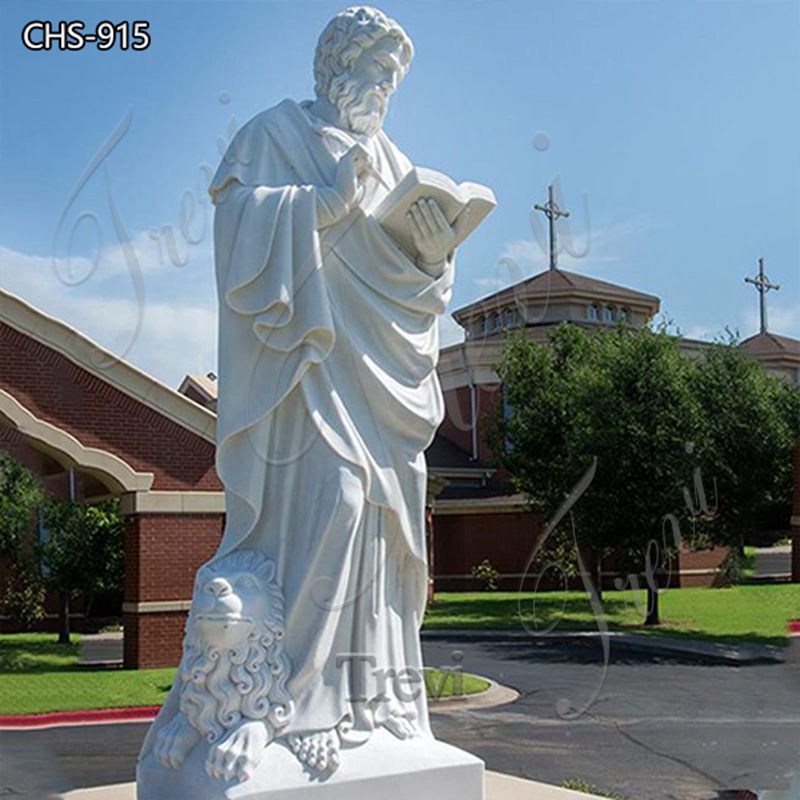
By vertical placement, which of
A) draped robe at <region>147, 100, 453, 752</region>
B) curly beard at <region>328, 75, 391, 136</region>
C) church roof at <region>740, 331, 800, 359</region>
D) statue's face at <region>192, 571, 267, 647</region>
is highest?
church roof at <region>740, 331, 800, 359</region>

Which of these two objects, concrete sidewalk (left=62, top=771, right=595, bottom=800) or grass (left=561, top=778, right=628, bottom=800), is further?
grass (left=561, top=778, right=628, bottom=800)

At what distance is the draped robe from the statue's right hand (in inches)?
5.3

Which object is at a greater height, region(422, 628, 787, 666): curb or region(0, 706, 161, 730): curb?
region(0, 706, 161, 730): curb

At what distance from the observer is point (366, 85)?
19.5 feet

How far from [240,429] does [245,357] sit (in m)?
0.37

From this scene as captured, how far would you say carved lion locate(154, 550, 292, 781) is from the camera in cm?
505

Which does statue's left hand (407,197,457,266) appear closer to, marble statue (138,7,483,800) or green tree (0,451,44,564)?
marble statue (138,7,483,800)

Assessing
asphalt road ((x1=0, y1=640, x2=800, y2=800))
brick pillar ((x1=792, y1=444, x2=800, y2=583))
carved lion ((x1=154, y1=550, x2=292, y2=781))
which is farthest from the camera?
brick pillar ((x1=792, y1=444, x2=800, y2=583))

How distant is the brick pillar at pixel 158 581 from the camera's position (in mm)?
17547

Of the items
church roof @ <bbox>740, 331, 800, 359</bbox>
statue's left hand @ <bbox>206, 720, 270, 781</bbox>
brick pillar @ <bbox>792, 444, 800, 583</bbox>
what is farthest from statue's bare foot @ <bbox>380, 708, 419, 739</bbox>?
church roof @ <bbox>740, 331, 800, 359</bbox>

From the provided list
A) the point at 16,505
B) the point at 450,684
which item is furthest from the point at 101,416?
the point at 16,505

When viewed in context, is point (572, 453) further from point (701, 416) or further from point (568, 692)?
point (568, 692)

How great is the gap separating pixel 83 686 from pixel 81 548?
8.88m

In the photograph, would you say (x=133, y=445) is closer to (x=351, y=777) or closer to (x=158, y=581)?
(x=158, y=581)
